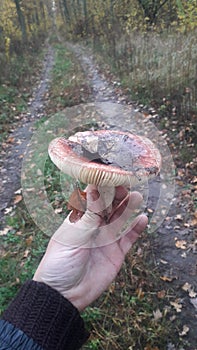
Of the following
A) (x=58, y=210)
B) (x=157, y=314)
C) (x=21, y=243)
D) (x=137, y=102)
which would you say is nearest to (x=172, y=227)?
(x=157, y=314)

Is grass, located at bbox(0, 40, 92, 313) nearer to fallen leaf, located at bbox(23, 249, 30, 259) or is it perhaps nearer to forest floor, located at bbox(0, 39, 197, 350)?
fallen leaf, located at bbox(23, 249, 30, 259)

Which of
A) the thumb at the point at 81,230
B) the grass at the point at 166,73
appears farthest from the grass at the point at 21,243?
the grass at the point at 166,73

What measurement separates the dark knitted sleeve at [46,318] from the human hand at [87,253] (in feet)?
0.41

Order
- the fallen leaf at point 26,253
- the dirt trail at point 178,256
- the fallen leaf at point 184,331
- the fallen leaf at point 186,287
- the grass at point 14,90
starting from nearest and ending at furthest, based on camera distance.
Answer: the fallen leaf at point 184,331 < the dirt trail at point 178,256 < the fallen leaf at point 186,287 < the fallen leaf at point 26,253 < the grass at point 14,90

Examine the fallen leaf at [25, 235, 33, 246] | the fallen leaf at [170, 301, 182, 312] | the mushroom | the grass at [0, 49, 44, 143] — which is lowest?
the fallen leaf at [170, 301, 182, 312]

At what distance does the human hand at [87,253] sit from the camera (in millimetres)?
1846

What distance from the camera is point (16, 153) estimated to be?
6.52 metres

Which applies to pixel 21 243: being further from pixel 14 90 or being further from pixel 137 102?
pixel 14 90

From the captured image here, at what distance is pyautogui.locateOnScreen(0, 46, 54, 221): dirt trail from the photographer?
17.1 ft

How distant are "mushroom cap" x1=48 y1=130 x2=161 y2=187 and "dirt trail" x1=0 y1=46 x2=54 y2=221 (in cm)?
323

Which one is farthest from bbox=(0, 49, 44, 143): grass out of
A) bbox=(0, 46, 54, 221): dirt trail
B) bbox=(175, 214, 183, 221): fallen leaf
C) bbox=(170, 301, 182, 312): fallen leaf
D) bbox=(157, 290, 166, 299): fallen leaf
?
bbox=(170, 301, 182, 312): fallen leaf

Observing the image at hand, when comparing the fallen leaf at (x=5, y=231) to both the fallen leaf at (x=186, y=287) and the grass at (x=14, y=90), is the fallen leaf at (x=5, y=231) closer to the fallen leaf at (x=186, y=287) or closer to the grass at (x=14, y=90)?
the fallen leaf at (x=186, y=287)

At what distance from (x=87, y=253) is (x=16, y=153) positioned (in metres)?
4.85

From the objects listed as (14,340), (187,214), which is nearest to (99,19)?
(187,214)
